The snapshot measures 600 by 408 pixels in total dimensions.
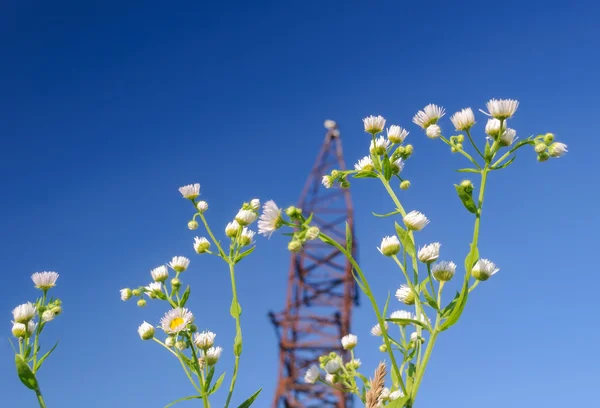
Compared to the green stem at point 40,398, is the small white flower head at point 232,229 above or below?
above

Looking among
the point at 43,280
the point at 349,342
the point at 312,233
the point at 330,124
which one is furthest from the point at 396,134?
the point at 330,124

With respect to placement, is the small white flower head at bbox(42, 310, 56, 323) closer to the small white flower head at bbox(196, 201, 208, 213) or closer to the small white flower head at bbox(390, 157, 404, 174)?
the small white flower head at bbox(196, 201, 208, 213)

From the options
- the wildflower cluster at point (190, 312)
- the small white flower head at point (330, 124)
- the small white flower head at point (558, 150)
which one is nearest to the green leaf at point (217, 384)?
the wildflower cluster at point (190, 312)

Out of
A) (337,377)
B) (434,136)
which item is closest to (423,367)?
(434,136)

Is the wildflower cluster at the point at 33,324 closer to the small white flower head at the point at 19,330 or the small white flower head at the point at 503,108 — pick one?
the small white flower head at the point at 19,330

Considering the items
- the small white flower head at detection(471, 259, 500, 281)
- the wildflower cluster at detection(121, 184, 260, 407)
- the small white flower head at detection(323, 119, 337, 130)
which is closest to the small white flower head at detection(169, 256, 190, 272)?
the wildflower cluster at detection(121, 184, 260, 407)

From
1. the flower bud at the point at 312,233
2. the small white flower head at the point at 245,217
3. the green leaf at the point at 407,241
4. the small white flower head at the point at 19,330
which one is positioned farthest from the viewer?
the small white flower head at the point at 245,217

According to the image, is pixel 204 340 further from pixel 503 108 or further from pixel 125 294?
pixel 503 108
